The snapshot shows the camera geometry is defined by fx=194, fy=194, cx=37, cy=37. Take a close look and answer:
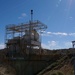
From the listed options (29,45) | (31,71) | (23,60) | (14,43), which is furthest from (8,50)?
(31,71)

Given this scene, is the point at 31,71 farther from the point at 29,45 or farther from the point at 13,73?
the point at 29,45

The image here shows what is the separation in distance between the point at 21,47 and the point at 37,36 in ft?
19.4

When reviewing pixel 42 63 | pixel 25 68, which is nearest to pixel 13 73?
pixel 25 68

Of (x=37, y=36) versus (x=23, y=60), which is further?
(x=37, y=36)

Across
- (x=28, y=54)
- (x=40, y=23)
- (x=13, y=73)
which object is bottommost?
(x=13, y=73)

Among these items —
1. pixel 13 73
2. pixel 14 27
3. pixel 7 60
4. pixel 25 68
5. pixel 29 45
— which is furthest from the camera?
pixel 14 27

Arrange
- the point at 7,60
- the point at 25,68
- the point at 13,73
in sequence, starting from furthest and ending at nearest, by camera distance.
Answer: the point at 7,60
the point at 25,68
the point at 13,73

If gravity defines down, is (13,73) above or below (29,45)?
below

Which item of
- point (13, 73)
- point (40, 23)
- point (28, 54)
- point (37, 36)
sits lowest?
point (13, 73)

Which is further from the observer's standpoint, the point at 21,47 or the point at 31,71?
the point at 21,47

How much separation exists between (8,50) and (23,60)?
10913mm

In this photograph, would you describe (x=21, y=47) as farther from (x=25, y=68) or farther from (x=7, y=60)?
(x=25, y=68)

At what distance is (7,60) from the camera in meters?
45.7

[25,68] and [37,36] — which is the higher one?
[37,36]
